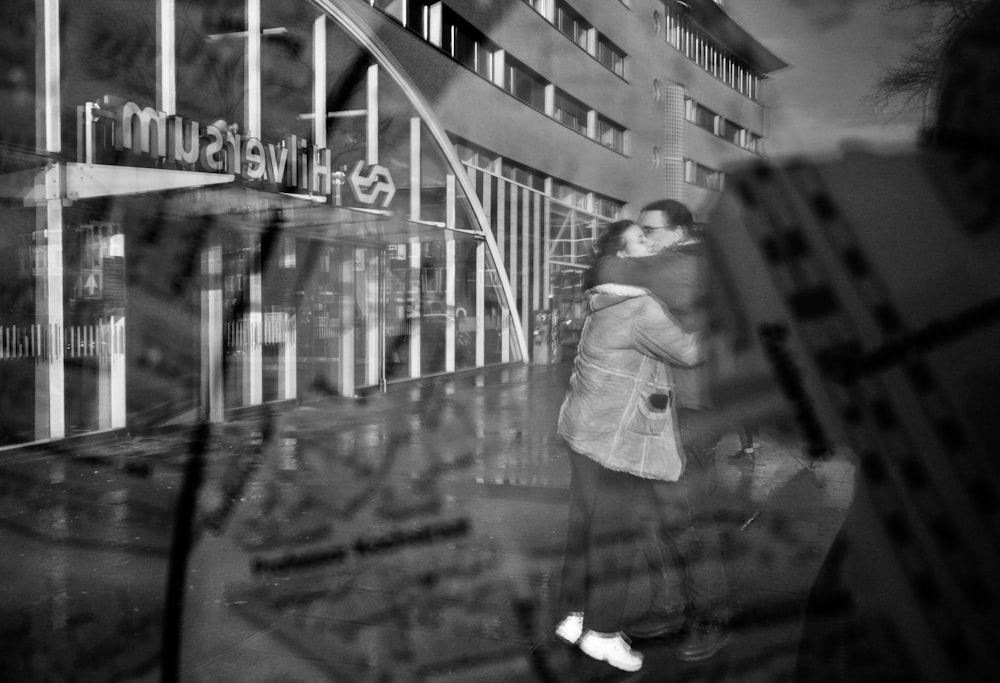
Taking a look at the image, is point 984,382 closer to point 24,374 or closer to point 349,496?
point 349,496

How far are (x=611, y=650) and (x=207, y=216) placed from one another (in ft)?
29.1

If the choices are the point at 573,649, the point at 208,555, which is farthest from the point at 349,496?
the point at 573,649

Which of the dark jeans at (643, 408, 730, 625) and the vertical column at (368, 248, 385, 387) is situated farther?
the vertical column at (368, 248, 385, 387)

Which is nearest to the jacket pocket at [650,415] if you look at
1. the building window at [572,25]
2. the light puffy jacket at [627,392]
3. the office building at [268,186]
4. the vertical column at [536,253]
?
the light puffy jacket at [627,392]

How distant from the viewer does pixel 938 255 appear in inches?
49.4

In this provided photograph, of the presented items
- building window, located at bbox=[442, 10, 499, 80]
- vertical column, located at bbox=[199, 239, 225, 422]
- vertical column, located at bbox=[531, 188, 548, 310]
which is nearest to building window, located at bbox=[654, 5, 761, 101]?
vertical column, located at bbox=[199, 239, 225, 422]

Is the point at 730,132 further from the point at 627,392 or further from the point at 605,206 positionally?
the point at 605,206

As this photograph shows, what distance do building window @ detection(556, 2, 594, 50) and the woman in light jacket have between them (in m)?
22.7

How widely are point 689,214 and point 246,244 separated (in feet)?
30.8

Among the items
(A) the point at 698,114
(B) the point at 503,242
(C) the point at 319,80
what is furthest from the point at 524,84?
(A) the point at 698,114

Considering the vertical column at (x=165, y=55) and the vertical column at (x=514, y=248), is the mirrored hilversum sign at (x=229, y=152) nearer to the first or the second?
the vertical column at (x=165, y=55)

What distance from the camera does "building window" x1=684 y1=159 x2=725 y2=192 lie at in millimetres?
1975

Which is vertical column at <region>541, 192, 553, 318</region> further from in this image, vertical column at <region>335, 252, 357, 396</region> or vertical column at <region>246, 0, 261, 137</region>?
vertical column at <region>246, 0, 261, 137</region>

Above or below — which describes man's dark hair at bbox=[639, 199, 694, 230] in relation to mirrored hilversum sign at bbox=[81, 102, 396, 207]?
below
